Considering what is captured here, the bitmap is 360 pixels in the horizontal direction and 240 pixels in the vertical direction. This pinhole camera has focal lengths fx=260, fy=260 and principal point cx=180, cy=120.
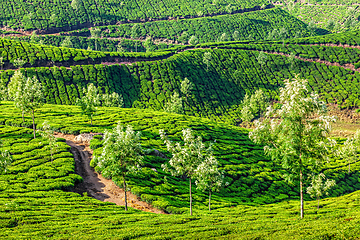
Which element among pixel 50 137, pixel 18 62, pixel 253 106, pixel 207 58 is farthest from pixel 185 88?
pixel 50 137

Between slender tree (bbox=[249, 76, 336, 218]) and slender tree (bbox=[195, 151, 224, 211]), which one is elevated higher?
slender tree (bbox=[249, 76, 336, 218])

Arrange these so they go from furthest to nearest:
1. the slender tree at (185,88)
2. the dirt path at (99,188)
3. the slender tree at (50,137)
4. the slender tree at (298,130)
Answer: the slender tree at (185,88) < the slender tree at (50,137) < the dirt path at (99,188) < the slender tree at (298,130)

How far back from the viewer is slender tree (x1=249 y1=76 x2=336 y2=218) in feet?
84.1

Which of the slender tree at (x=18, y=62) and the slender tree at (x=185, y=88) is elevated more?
the slender tree at (x=18, y=62)

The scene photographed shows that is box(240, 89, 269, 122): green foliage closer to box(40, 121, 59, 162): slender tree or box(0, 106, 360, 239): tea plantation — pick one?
box(0, 106, 360, 239): tea plantation

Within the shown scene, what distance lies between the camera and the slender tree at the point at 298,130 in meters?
25.6

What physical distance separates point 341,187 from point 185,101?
3606 inches

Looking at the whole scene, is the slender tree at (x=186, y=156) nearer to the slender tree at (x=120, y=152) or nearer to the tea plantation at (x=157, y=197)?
the slender tree at (x=120, y=152)

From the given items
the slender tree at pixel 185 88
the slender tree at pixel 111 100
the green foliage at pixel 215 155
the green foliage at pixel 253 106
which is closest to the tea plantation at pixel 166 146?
the green foliage at pixel 215 155

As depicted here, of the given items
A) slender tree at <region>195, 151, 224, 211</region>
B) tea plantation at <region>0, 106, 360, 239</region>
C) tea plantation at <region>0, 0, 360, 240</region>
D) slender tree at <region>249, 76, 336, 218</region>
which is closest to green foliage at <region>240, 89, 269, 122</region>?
tea plantation at <region>0, 0, 360, 240</region>

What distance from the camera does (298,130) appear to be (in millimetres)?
26188

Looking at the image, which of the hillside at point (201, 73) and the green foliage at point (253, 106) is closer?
the green foliage at point (253, 106)

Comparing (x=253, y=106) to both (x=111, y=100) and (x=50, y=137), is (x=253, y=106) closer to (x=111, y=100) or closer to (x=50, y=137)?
(x=111, y=100)

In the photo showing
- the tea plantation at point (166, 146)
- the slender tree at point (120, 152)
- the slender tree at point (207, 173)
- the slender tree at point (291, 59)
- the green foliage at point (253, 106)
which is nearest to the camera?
the tea plantation at point (166, 146)
